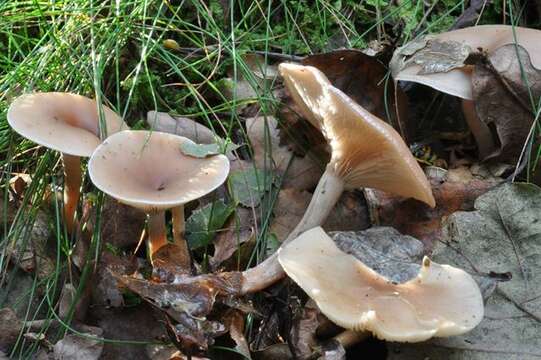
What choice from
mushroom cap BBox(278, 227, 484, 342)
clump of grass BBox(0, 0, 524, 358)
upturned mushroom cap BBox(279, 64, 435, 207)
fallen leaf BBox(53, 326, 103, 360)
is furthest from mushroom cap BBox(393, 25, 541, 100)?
fallen leaf BBox(53, 326, 103, 360)

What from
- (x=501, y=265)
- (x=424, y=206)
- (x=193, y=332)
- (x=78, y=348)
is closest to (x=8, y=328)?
(x=78, y=348)

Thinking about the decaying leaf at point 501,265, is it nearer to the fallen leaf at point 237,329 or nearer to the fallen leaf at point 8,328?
the fallen leaf at point 237,329

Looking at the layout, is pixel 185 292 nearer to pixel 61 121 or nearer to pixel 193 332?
pixel 193 332

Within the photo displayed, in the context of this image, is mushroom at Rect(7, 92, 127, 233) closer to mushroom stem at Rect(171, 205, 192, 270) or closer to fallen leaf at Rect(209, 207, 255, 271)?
mushroom stem at Rect(171, 205, 192, 270)

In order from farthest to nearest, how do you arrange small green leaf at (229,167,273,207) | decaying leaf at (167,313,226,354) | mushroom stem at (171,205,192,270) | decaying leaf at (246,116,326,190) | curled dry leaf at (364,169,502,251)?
decaying leaf at (246,116,326,190)
small green leaf at (229,167,273,207)
curled dry leaf at (364,169,502,251)
mushroom stem at (171,205,192,270)
decaying leaf at (167,313,226,354)

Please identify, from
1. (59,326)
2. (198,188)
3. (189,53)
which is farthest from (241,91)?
(59,326)
